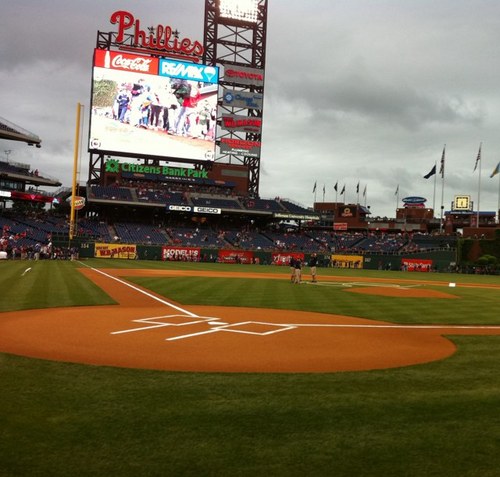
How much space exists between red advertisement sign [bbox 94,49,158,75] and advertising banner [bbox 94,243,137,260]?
24.3 m

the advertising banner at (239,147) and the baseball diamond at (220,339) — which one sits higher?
the advertising banner at (239,147)

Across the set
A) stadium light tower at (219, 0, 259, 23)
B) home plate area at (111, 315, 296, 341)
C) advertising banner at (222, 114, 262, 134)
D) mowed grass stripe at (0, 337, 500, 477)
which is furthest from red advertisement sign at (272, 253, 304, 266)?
mowed grass stripe at (0, 337, 500, 477)

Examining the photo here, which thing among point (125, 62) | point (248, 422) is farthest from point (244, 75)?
point (248, 422)

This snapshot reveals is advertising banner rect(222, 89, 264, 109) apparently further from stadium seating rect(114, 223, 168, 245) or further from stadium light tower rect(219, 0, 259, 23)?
stadium seating rect(114, 223, 168, 245)

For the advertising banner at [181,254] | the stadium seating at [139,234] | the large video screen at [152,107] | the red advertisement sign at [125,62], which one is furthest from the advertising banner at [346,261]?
the red advertisement sign at [125,62]

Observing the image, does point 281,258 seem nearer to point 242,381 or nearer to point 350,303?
point 350,303

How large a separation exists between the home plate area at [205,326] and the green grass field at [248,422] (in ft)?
11.2

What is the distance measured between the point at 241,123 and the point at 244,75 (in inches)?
291

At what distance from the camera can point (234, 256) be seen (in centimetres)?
5559

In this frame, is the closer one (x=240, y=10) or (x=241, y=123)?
(x=241, y=123)

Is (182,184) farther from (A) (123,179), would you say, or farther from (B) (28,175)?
(B) (28,175)

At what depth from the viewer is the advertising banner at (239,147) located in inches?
2790

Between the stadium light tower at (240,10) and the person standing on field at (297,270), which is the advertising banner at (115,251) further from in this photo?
the stadium light tower at (240,10)

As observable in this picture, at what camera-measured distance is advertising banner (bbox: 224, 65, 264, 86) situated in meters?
70.6
